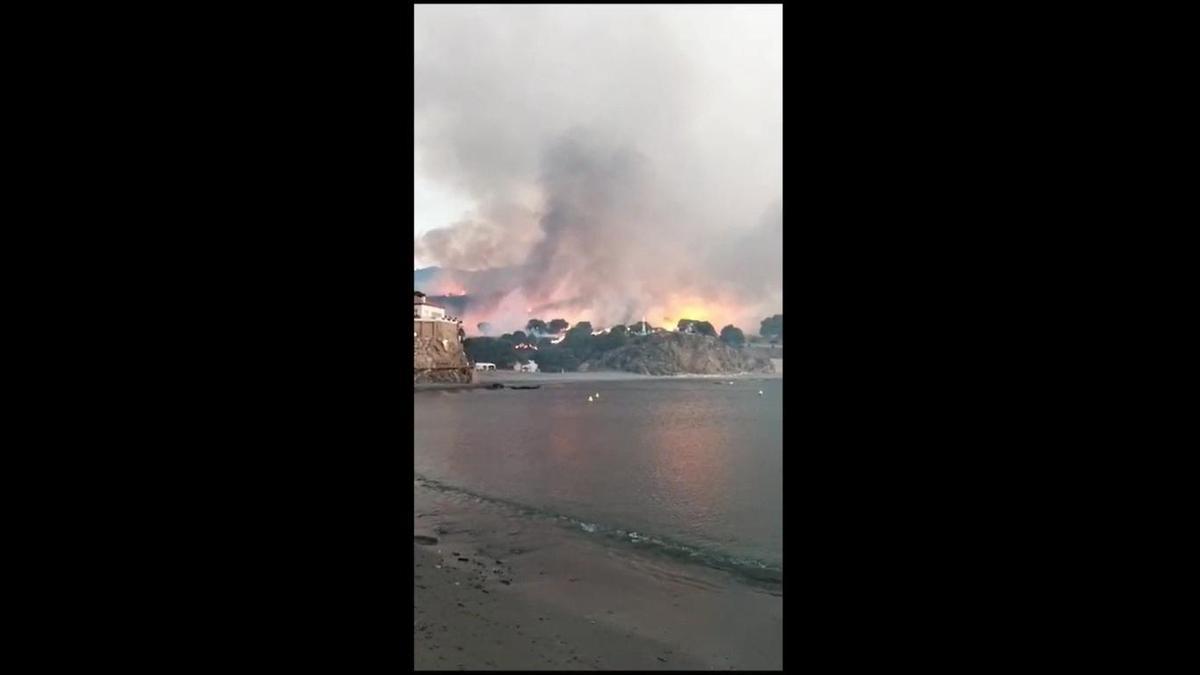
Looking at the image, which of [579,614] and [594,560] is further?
[594,560]

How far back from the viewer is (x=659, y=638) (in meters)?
3.84

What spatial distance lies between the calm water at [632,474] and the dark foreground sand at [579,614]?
1429 mm

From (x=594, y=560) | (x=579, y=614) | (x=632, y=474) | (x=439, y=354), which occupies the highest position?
(x=439, y=354)

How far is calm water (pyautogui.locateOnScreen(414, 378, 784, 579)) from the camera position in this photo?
25.8 feet

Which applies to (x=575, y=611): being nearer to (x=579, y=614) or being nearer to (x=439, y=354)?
(x=579, y=614)

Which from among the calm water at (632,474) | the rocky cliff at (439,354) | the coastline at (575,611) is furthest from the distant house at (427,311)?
the coastline at (575,611)

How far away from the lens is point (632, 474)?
1327 cm

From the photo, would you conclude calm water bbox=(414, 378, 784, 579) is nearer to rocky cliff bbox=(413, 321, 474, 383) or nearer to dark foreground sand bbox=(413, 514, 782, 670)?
dark foreground sand bbox=(413, 514, 782, 670)

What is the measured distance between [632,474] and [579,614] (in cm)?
929

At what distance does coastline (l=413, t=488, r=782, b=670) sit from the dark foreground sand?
1 cm

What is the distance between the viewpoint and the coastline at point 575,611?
345cm

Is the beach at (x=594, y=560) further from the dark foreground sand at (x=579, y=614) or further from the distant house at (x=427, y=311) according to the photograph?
the distant house at (x=427, y=311)

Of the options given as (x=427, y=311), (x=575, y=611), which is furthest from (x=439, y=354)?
(x=575, y=611)
